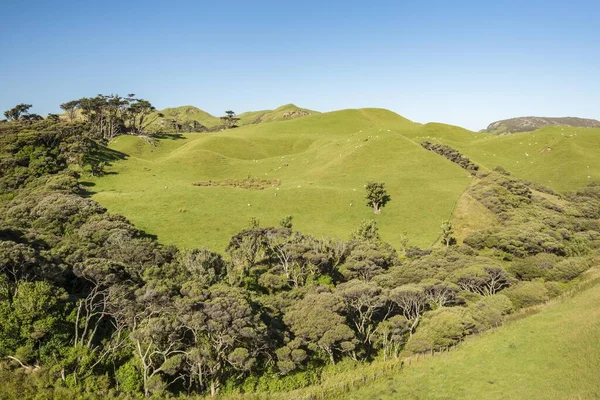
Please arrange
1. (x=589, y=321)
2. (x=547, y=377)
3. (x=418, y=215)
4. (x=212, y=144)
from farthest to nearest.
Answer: (x=212, y=144) < (x=418, y=215) < (x=589, y=321) < (x=547, y=377)

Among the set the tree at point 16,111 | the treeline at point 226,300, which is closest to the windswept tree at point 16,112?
the tree at point 16,111

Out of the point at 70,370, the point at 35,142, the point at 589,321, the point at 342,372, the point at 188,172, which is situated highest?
the point at 35,142

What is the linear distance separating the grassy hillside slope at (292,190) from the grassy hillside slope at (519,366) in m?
38.6

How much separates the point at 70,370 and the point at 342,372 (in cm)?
2355

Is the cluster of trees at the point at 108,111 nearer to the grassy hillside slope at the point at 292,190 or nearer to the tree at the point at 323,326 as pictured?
the grassy hillside slope at the point at 292,190

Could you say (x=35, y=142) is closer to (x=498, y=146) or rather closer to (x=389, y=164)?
(x=389, y=164)

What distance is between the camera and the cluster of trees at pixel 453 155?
12039 cm

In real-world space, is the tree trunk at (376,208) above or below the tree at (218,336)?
above

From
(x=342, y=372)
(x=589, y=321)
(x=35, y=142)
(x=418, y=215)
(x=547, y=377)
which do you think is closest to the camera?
(x=547, y=377)

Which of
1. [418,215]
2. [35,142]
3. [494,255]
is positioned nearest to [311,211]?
[418,215]

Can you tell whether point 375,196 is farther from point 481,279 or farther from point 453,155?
point 453,155

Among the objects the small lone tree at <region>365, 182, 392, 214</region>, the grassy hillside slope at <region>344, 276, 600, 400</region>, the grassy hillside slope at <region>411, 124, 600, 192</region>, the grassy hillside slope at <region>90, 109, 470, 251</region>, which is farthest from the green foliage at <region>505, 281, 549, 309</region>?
the grassy hillside slope at <region>411, 124, 600, 192</region>

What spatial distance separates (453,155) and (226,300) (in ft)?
383

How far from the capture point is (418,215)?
83875 millimetres
